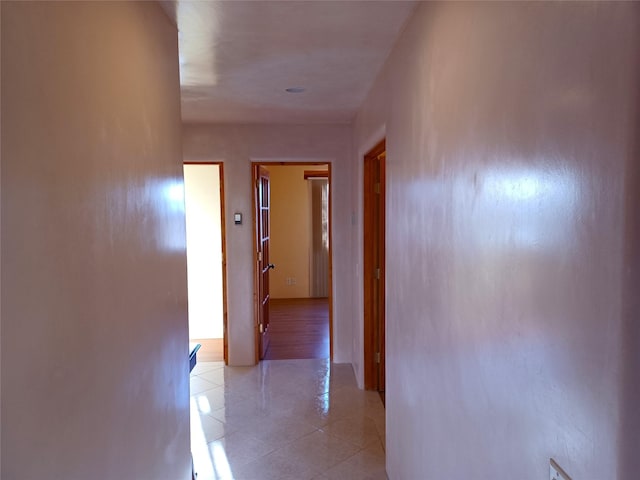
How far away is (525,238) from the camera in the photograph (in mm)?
999

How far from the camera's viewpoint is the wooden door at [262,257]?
4.52 meters

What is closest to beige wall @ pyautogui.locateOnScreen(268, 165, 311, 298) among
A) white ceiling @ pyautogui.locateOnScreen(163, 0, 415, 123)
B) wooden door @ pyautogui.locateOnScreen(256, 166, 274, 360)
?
wooden door @ pyautogui.locateOnScreen(256, 166, 274, 360)

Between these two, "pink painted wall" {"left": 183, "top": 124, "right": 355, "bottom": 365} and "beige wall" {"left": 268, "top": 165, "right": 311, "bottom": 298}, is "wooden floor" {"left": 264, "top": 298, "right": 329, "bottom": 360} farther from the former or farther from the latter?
"pink painted wall" {"left": 183, "top": 124, "right": 355, "bottom": 365}

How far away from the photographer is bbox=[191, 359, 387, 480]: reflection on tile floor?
8.71 feet

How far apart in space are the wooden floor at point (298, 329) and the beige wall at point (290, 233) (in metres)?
0.31

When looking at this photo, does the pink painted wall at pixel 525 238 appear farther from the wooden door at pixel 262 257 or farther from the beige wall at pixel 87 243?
the wooden door at pixel 262 257

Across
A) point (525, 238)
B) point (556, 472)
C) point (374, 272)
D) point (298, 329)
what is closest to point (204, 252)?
point (298, 329)

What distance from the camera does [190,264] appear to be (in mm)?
5469

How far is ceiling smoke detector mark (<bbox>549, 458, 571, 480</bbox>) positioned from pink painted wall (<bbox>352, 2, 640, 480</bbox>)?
0.02 metres

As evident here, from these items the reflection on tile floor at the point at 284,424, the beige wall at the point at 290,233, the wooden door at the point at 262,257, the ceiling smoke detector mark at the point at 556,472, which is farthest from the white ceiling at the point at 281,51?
the beige wall at the point at 290,233

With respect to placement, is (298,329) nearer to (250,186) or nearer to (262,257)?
(262,257)

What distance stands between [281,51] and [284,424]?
2.41 meters

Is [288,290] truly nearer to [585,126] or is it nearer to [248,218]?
[248,218]

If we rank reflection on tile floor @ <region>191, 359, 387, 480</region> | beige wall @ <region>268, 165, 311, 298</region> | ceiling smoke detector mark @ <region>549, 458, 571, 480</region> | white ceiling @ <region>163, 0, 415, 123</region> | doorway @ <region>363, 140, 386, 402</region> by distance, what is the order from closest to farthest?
ceiling smoke detector mark @ <region>549, 458, 571, 480</region> < white ceiling @ <region>163, 0, 415, 123</region> < reflection on tile floor @ <region>191, 359, 387, 480</region> < doorway @ <region>363, 140, 386, 402</region> < beige wall @ <region>268, 165, 311, 298</region>
